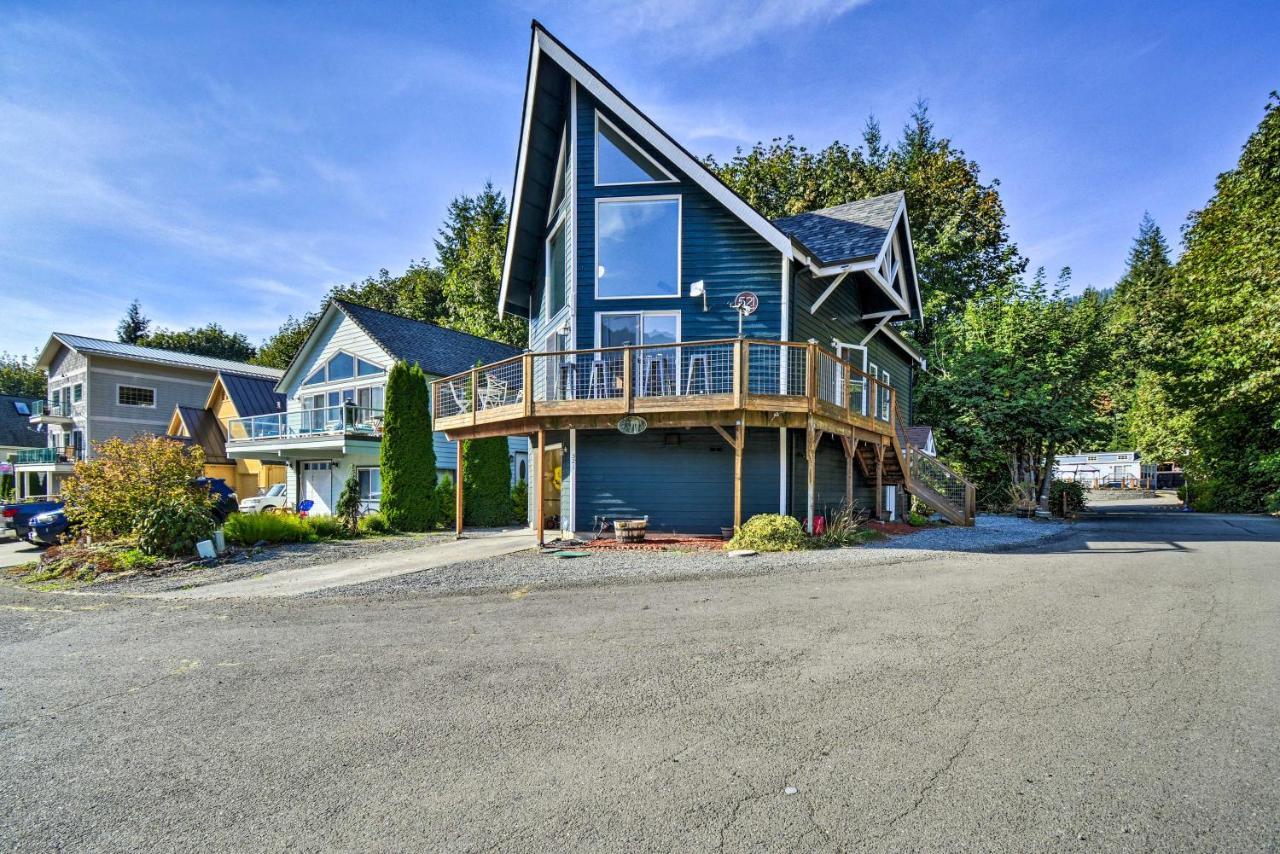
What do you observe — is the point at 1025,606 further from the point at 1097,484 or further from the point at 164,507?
the point at 1097,484

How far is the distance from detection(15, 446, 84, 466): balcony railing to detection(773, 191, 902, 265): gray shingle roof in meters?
35.7

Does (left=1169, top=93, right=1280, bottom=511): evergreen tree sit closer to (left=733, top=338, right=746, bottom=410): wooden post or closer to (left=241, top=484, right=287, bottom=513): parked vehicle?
(left=733, top=338, right=746, bottom=410): wooden post

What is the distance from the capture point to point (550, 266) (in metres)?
16.3

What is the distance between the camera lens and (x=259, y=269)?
91.3 feet

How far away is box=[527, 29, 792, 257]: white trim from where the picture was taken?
13.2 meters

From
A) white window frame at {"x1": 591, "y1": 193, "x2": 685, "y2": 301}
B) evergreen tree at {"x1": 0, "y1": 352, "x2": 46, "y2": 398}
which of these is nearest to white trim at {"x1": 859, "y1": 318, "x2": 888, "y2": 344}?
white window frame at {"x1": 591, "y1": 193, "x2": 685, "y2": 301}

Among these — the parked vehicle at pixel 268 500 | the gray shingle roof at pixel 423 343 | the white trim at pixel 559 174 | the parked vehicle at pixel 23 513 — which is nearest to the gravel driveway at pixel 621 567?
the white trim at pixel 559 174

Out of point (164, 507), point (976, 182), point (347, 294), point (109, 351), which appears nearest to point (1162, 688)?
point (164, 507)

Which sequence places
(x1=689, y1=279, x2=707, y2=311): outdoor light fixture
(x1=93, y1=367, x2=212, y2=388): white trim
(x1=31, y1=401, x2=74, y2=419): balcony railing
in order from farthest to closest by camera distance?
(x1=31, y1=401, x2=74, y2=419): balcony railing < (x1=93, y1=367, x2=212, y2=388): white trim < (x1=689, y1=279, x2=707, y2=311): outdoor light fixture

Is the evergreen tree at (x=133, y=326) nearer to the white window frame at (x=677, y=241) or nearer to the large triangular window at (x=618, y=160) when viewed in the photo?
the large triangular window at (x=618, y=160)

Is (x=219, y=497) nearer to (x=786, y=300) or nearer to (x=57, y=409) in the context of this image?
(x=786, y=300)

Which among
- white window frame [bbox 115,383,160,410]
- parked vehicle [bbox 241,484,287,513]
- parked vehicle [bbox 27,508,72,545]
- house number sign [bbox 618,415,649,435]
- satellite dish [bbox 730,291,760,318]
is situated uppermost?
→ satellite dish [bbox 730,291,760,318]

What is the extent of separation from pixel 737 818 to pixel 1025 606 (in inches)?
214

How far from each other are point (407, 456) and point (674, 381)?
Answer: 8786 millimetres
